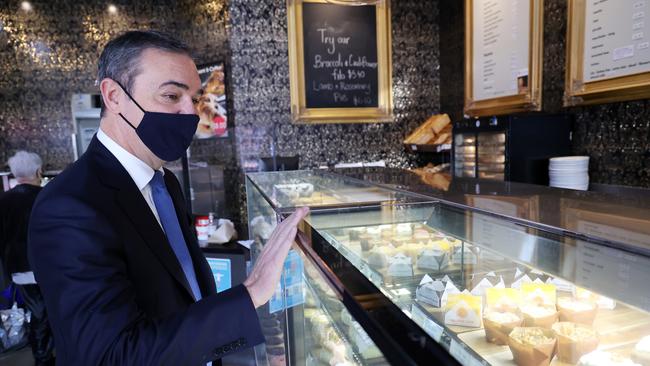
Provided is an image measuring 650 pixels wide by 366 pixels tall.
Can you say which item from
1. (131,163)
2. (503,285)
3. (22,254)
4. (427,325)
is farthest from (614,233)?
(22,254)

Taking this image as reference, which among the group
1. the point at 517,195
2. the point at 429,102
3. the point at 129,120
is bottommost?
the point at 517,195

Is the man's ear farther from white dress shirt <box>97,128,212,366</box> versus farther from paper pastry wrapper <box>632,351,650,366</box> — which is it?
paper pastry wrapper <box>632,351,650,366</box>

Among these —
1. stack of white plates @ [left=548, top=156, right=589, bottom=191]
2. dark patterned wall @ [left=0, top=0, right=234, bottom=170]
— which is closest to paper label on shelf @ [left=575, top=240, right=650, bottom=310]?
stack of white plates @ [left=548, top=156, right=589, bottom=191]

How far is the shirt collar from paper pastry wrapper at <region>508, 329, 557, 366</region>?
885mm

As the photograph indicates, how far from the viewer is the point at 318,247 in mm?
1046

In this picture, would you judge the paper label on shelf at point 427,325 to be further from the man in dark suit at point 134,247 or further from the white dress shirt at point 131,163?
the white dress shirt at point 131,163

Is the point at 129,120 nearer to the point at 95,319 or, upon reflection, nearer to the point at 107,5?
the point at 95,319

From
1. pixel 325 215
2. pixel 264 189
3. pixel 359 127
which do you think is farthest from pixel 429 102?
pixel 325 215

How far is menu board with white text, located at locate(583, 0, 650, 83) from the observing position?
2297 mm

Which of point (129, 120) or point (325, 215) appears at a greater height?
point (129, 120)

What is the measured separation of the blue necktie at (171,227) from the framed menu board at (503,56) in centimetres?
295

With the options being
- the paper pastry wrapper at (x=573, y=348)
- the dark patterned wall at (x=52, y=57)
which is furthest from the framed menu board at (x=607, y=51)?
the dark patterned wall at (x=52, y=57)

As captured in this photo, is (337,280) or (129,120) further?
(129,120)

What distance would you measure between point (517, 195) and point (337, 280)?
35.0 inches
